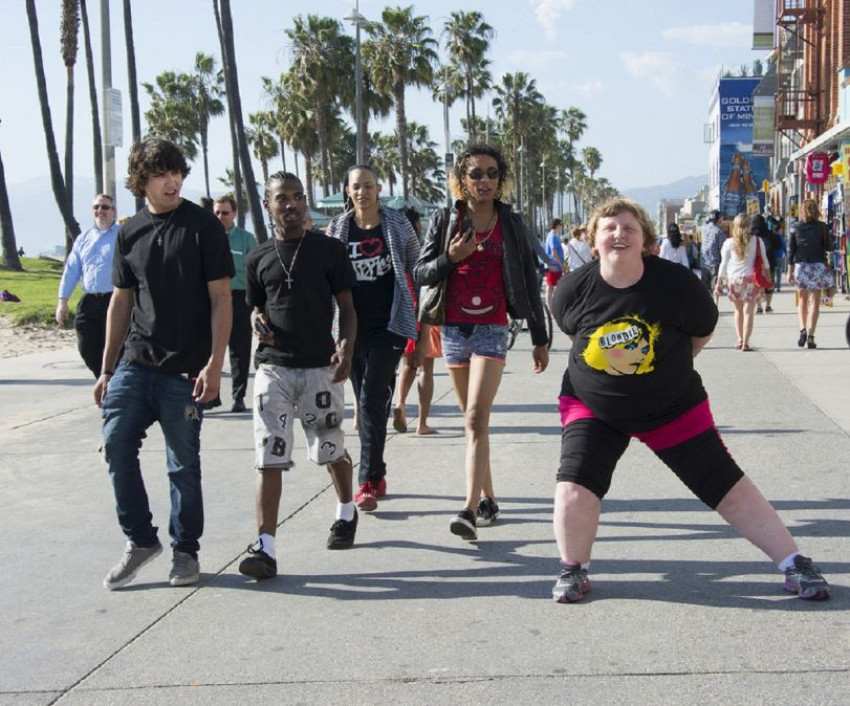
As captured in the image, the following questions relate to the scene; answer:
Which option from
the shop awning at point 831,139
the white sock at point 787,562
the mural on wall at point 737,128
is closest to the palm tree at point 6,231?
the shop awning at point 831,139

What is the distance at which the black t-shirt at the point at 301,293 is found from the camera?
521 centimetres

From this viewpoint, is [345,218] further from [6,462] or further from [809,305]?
[809,305]

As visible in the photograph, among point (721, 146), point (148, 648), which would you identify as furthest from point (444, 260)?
point (721, 146)

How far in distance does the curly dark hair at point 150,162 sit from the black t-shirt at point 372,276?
148 centimetres

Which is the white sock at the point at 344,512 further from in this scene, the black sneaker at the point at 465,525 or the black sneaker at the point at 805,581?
the black sneaker at the point at 805,581

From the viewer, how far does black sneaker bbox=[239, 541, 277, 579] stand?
16.0ft

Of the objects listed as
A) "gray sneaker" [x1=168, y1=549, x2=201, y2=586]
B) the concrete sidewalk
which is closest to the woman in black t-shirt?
the concrete sidewalk

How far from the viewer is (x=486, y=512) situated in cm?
587

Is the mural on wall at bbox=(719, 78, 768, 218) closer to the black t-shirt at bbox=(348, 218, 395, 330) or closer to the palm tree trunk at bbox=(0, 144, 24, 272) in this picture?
the palm tree trunk at bbox=(0, 144, 24, 272)

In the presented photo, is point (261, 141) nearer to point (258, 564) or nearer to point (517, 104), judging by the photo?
point (517, 104)

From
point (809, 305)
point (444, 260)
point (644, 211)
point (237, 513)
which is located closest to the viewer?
point (644, 211)

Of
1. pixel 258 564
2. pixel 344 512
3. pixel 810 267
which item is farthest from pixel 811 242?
pixel 258 564

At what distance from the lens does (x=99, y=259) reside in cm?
933

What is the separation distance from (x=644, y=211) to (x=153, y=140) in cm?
215
